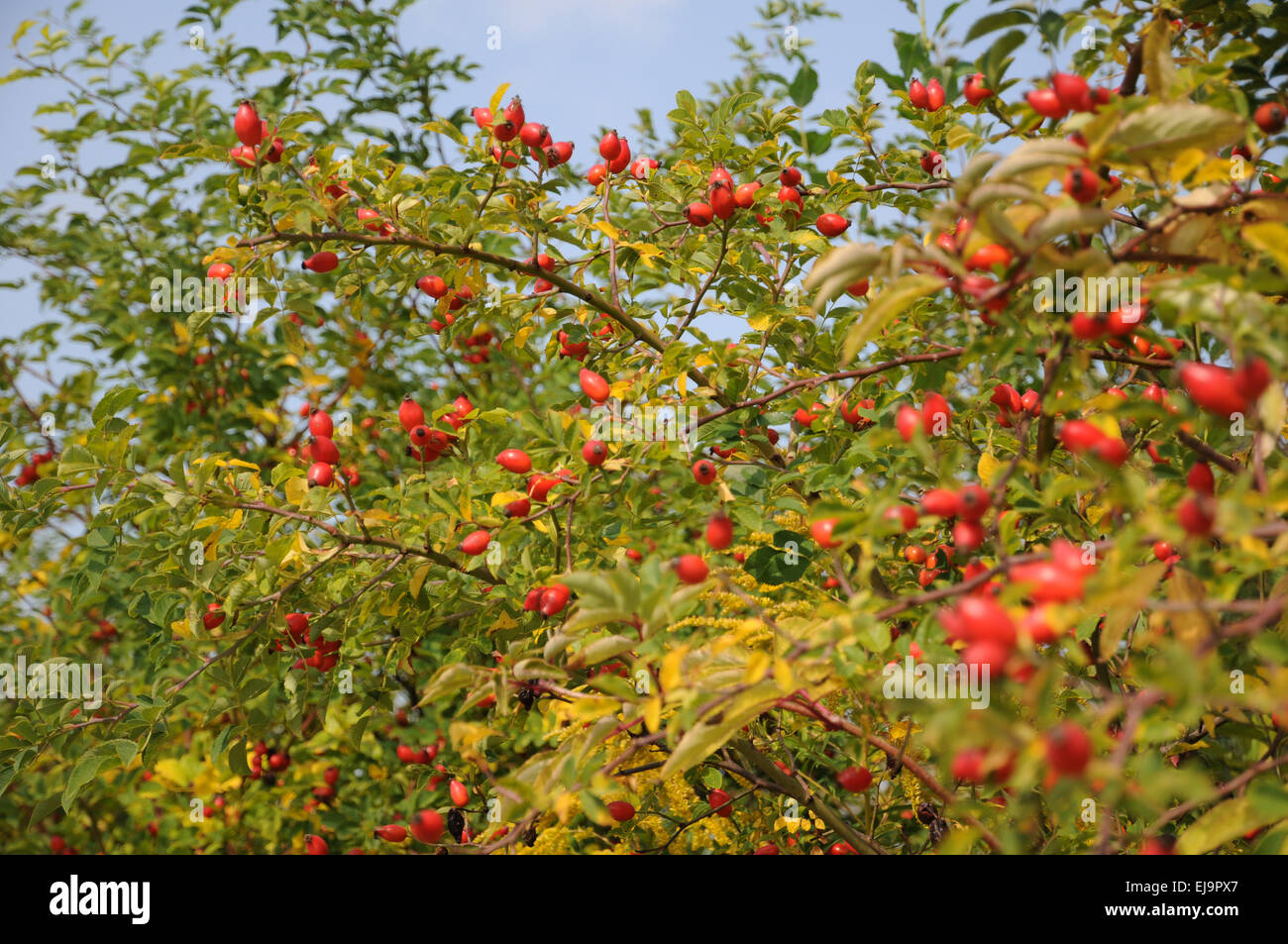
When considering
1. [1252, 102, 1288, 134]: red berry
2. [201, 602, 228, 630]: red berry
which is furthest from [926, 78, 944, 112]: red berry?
[201, 602, 228, 630]: red berry

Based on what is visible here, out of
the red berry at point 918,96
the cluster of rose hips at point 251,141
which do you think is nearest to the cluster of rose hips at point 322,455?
the cluster of rose hips at point 251,141

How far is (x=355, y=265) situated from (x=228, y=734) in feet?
4.03

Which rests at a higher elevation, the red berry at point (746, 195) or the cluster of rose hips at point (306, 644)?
the red berry at point (746, 195)

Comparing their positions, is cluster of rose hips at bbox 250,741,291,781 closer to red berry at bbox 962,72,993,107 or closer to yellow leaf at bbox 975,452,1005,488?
yellow leaf at bbox 975,452,1005,488

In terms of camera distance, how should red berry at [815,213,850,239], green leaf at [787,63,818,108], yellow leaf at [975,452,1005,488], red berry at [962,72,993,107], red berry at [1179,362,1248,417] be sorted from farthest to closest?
1. green leaf at [787,63,818,108]
2. red berry at [815,213,850,239]
3. red berry at [962,72,993,107]
4. yellow leaf at [975,452,1005,488]
5. red berry at [1179,362,1248,417]

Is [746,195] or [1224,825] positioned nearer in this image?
[1224,825]

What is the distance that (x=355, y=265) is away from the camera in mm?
2285

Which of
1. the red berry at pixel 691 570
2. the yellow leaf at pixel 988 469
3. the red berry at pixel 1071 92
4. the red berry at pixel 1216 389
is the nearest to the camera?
the red berry at pixel 1216 389

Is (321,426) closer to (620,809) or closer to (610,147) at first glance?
(610,147)

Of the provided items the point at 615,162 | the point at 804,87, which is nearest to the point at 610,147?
the point at 615,162

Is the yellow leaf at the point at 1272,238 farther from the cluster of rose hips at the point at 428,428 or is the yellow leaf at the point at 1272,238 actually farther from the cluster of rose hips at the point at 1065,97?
the cluster of rose hips at the point at 428,428
